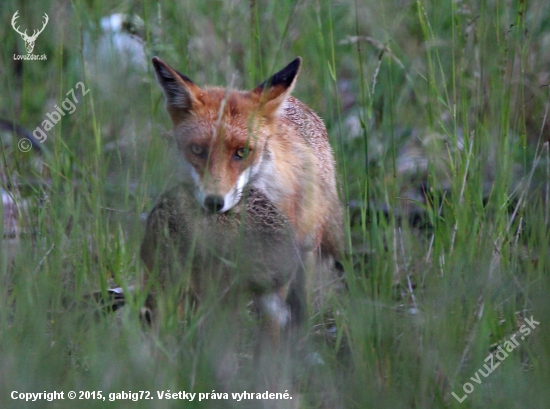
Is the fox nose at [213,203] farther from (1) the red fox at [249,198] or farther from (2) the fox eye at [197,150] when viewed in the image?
(2) the fox eye at [197,150]

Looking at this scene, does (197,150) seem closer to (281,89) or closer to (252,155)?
(252,155)

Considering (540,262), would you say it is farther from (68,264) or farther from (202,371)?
(68,264)

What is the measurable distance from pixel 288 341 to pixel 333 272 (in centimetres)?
127

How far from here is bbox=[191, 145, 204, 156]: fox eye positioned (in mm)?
3971

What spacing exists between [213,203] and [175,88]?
94 centimetres

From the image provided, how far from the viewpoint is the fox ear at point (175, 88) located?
13.1 ft

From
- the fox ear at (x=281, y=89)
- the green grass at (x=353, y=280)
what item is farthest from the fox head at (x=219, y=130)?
the green grass at (x=353, y=280)

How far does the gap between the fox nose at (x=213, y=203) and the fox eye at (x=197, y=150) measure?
0.51 metres

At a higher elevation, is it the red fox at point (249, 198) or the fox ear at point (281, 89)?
the fox ear at point (281, 89)

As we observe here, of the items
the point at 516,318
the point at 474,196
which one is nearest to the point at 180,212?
the point at 474,196

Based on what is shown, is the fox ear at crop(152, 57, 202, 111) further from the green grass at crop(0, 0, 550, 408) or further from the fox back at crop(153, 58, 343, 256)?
the green grass at crop(0, 0, 550, 408)

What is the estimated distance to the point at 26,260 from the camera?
3.25 m

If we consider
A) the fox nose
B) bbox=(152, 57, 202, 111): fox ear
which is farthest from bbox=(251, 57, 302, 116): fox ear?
the fox nose

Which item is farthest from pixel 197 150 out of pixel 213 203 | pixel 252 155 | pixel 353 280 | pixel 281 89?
pixel 353 280
